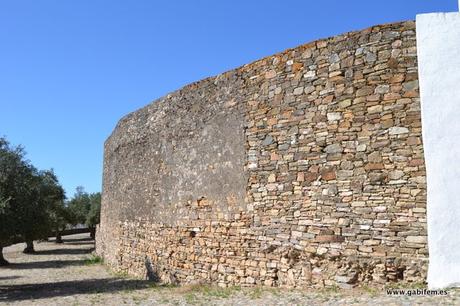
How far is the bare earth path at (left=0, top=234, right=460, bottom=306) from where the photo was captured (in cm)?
706

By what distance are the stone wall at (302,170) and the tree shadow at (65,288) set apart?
3.38ft

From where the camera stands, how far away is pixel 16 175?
13.9 metres

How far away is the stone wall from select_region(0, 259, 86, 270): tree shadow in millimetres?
9133

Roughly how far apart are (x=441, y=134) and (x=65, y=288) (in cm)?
1003

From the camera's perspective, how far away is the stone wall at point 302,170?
25.2ft

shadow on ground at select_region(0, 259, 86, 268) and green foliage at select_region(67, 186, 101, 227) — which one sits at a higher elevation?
green foliage at select_region(67, 186, 101, 227)

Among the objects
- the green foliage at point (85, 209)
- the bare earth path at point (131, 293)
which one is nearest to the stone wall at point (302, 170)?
the bare earth path at point (131, 293)

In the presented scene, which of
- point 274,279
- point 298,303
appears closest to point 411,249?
point 298,303

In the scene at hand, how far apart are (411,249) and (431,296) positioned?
36.5 inches

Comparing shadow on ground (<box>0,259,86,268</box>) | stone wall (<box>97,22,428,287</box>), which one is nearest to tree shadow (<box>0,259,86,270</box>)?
shadow on ground (<box>0,259,86,268</box>)

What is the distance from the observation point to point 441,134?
7270mm

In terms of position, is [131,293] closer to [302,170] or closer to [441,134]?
[302,170]

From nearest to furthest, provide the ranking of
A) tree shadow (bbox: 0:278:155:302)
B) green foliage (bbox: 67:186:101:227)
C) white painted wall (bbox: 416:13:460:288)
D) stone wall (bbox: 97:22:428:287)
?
white painted wall (bbox: 416:13:460:288) → stone wall (bbox: 97:22:428:287) → tree shadow (bbox: 0:278:155:302) → green foliage (bbox: 67:186:101:227)

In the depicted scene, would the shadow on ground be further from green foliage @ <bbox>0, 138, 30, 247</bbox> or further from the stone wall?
the stone wall
